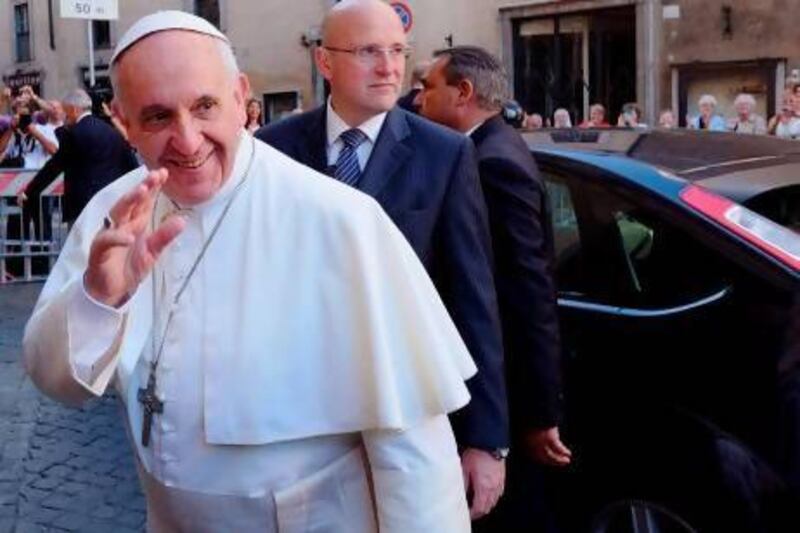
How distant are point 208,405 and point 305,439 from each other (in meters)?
0.17

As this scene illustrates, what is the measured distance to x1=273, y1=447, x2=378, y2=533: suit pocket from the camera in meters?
1.90

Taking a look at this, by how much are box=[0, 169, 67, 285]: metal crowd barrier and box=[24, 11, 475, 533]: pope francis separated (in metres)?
9.76

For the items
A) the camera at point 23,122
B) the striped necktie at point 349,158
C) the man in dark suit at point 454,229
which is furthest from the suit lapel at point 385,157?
the camera at point 23,122

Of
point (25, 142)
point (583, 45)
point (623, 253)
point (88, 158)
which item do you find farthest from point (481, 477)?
point (583, 45)

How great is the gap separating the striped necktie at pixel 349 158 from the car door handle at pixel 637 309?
3.46 ft

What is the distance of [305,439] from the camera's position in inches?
75.3

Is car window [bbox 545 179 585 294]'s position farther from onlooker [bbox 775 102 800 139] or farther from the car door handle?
onlooker [bbox 775 102 800 139]

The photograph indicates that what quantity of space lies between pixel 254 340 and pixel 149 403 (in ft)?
0.77

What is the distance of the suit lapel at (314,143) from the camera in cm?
294

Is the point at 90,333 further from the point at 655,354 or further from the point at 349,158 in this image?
the point at 655,354

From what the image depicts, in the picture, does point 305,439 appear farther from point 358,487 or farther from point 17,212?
point 17,212

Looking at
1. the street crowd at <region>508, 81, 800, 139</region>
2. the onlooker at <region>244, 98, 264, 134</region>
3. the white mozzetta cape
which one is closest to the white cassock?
the white mozzetta cape

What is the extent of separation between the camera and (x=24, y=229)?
11.6 metres

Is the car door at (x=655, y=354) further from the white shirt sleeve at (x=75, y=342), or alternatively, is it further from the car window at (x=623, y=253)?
the white shirt sleeve at (x=75, y=342)
